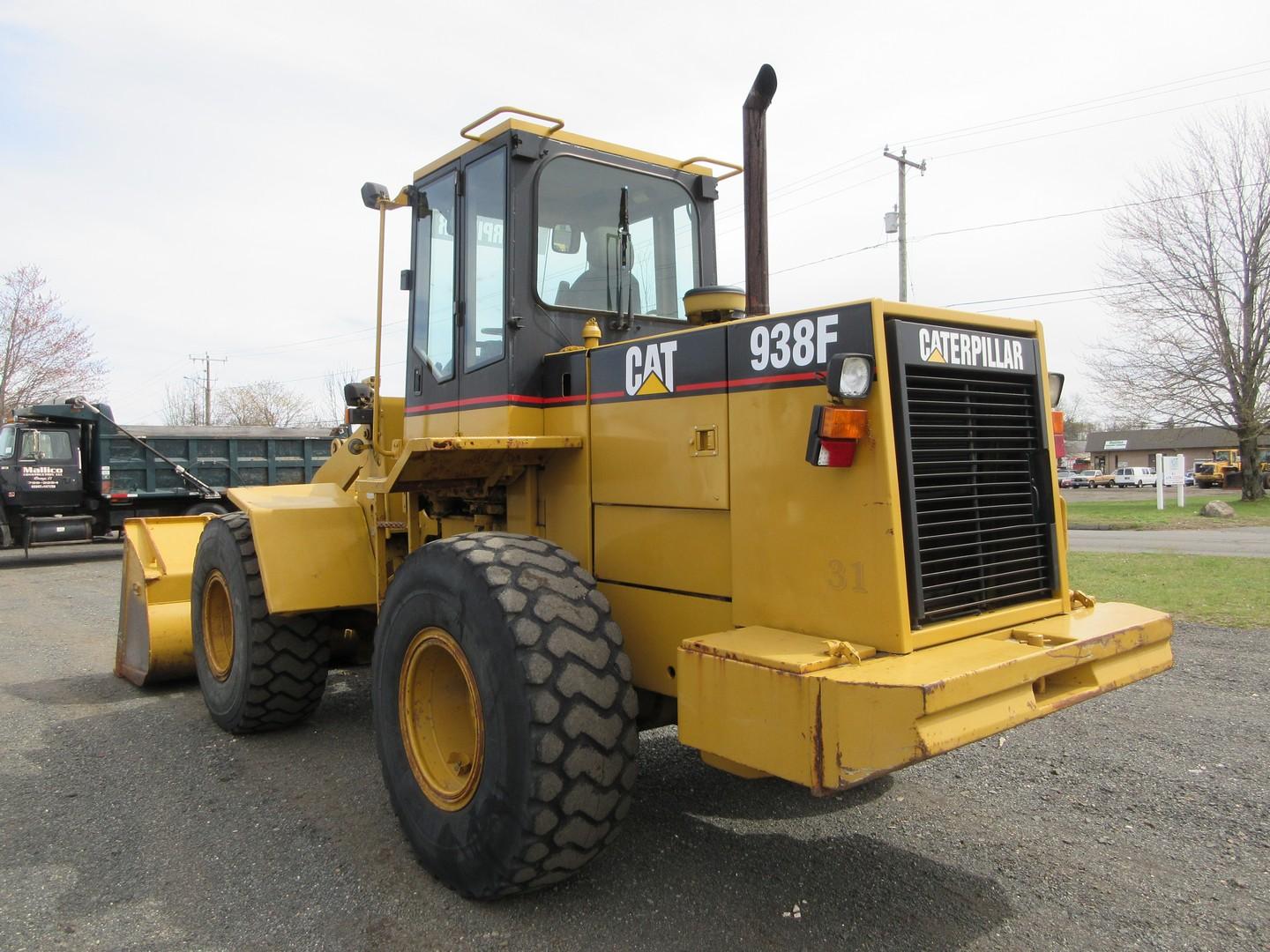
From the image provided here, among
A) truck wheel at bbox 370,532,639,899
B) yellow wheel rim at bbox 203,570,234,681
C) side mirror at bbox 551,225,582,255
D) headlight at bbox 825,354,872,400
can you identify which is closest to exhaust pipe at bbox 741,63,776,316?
side mirror at bbox 551,225,582,255

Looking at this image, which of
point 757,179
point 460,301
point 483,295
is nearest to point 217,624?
point 460,301

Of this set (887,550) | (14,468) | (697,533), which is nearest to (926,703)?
(887,550)

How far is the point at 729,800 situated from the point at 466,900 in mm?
1367

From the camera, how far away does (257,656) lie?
5012 millimetres

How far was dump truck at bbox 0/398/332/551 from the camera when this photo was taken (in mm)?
15852

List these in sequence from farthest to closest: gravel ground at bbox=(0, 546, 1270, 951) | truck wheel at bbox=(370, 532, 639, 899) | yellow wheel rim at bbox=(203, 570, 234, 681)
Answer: yellow wheel rim at bbox=(203, 570, 234, 681) → gravel ground at bbox=(0, 546, 1270, 951) → truck wheel at bbox=(370, 532, 639, 899)

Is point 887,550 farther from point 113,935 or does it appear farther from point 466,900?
point 113,935

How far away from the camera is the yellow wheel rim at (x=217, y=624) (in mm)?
5606

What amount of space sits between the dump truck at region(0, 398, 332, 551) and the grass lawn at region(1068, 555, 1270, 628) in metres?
13.4

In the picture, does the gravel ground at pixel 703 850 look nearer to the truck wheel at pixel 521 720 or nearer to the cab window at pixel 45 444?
the truck wheel at pixel 521 720

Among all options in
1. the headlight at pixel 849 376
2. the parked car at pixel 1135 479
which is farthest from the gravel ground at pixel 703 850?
the parked car at pixel 1135 479

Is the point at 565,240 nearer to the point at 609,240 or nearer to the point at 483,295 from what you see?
the point at 609,240

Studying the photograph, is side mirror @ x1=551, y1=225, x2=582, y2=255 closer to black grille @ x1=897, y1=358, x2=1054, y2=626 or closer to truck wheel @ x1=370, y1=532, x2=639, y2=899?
truck wheel @ x1=370, y1=532, x2=639, y2=899

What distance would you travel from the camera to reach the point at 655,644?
361 centimetres
